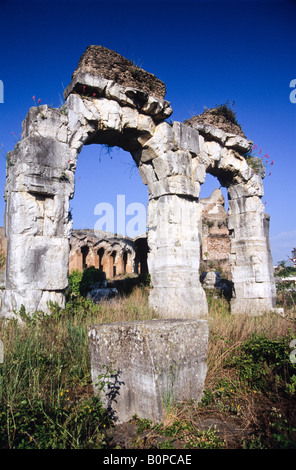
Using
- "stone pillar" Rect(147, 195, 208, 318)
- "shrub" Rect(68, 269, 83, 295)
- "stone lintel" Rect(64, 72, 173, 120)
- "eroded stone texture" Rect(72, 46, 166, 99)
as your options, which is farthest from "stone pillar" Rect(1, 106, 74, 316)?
"shrub" Rect(68, 269, 83, 295)

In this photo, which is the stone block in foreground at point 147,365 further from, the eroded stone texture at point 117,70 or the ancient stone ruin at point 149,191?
the eroded stone texture at point 117,70

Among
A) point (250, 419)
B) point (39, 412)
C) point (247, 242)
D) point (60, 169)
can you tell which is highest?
point (60, 169)

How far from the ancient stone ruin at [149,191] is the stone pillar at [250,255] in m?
0.03

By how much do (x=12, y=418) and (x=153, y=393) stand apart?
110cm

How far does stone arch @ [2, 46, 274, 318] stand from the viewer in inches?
216

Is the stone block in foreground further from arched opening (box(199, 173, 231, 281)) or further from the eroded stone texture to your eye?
arched opening (box(199, 173, 231, 281))

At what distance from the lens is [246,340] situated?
14.2ft

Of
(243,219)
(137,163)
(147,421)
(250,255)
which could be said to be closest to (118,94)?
(137,163)

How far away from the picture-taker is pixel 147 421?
2818 millimetres

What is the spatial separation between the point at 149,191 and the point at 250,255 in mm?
3368

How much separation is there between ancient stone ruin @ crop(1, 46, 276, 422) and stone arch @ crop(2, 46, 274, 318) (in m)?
0.02

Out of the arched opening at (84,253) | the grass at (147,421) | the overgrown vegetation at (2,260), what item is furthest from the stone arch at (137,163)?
the arched opening at (84,253)
